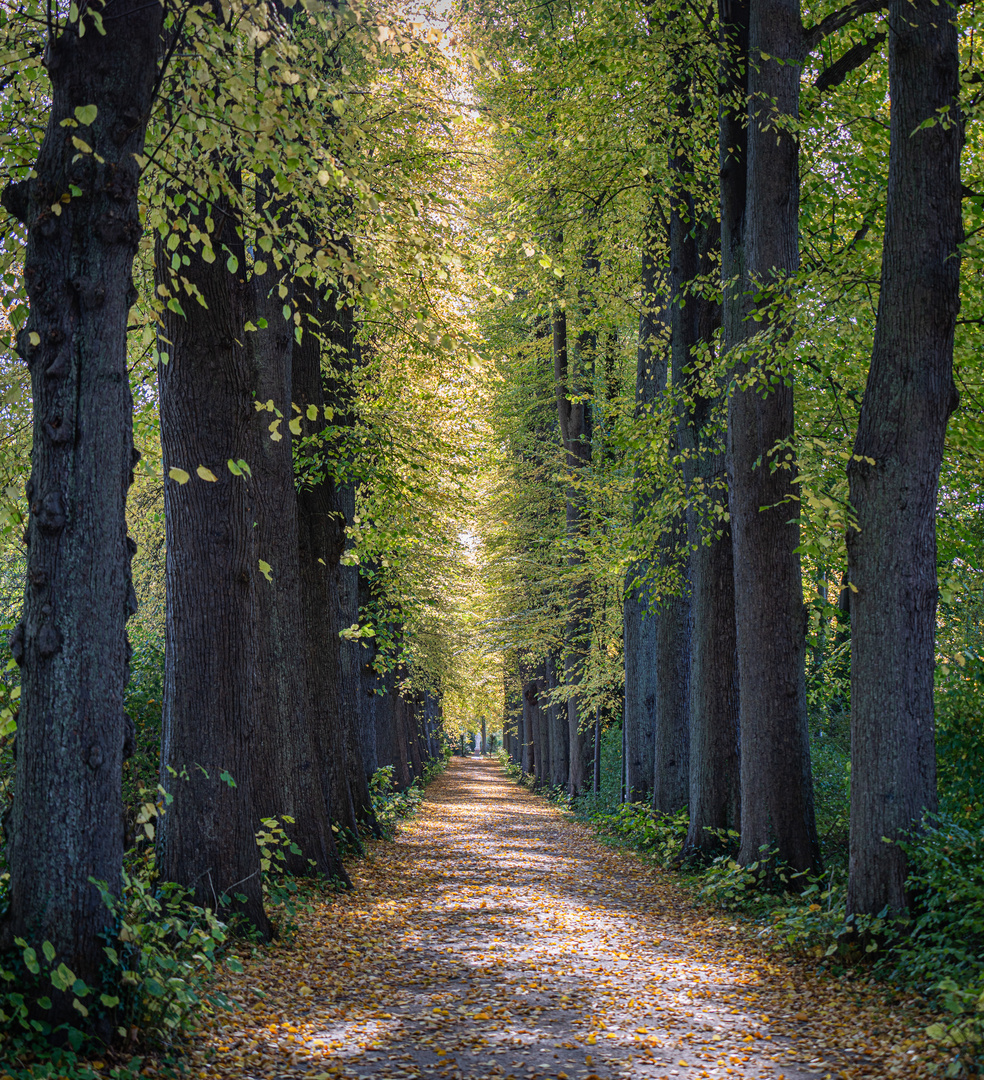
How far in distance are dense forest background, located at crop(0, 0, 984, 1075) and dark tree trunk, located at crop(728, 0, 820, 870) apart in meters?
0.04

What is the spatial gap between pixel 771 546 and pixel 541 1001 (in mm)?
4826

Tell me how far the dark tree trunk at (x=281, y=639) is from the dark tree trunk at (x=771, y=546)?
470cm

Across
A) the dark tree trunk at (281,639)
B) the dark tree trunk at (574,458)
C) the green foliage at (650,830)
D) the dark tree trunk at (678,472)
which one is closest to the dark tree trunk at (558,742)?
the dark tree trunk at (574,458)

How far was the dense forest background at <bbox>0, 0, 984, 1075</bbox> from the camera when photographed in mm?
4426

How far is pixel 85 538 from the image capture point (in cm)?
435

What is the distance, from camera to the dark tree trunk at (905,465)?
21.3ft

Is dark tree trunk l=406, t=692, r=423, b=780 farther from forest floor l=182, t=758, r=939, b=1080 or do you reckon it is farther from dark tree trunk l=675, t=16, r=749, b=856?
forest floor l=182, t=758, r=939, b=1080

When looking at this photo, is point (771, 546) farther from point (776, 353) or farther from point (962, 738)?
point (962, 738)

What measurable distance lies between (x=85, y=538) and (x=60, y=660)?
598 mm

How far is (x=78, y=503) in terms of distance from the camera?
14.3ft

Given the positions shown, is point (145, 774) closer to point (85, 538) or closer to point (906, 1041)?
point (85, 538)

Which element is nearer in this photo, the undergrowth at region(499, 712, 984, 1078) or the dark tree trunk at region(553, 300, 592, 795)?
the undergrowth at region(499, 712, 984, 1078)

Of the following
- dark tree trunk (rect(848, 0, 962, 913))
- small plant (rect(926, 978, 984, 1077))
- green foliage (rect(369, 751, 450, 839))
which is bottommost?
green foliage (rect(369, 751, 450, 839))

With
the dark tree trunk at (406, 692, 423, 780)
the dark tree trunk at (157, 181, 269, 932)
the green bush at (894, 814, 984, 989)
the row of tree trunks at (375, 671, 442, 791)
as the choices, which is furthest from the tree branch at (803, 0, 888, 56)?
the dark tree trunk at (406, 692, 423, 780)
